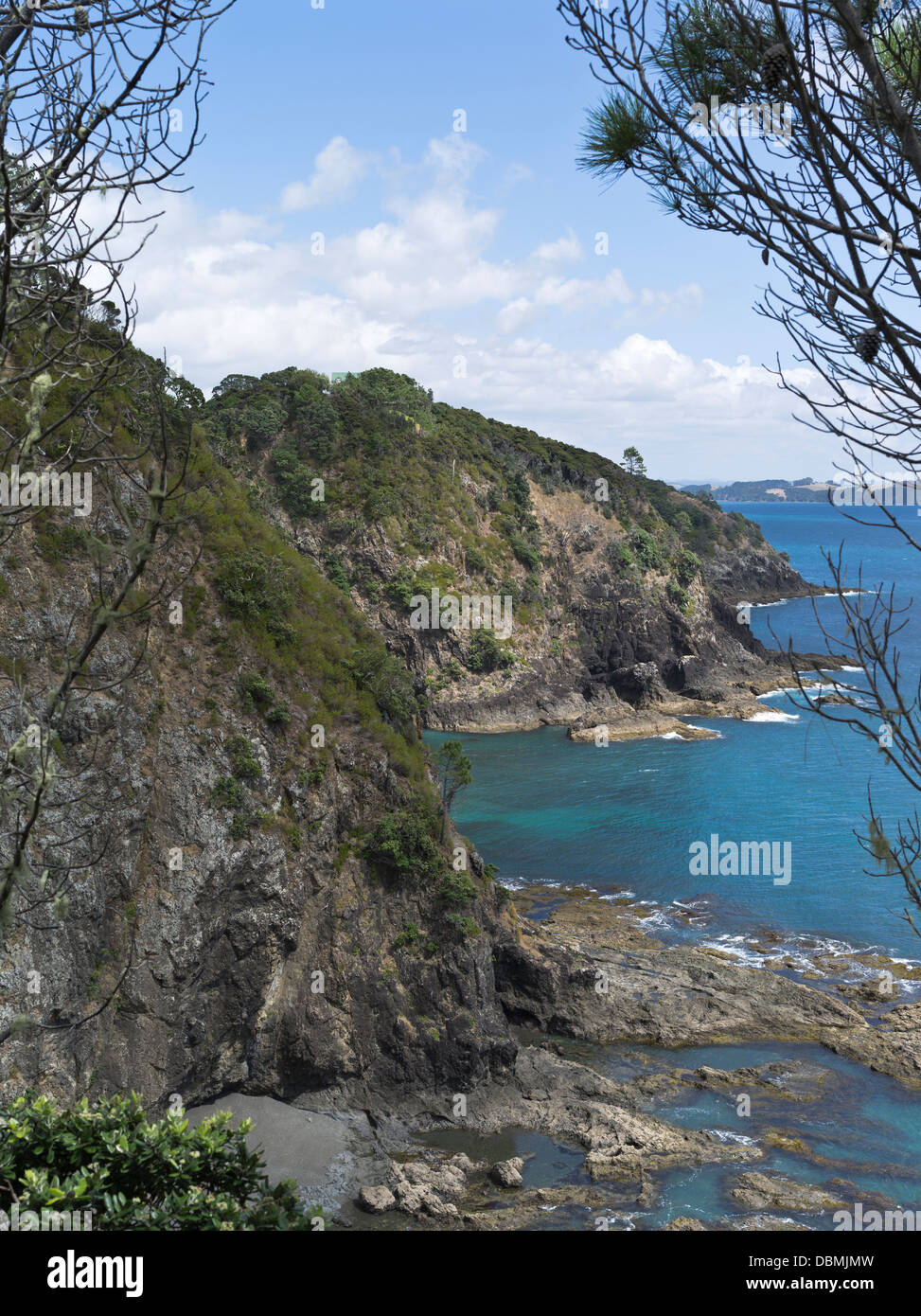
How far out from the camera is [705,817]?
48.2m

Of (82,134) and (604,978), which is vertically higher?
(82,134)

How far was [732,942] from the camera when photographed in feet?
117

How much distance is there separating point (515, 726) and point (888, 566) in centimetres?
10367

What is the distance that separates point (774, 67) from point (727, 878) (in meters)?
41.3

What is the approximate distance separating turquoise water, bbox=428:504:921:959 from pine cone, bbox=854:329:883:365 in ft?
94.8

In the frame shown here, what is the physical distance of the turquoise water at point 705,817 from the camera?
38.3 meters

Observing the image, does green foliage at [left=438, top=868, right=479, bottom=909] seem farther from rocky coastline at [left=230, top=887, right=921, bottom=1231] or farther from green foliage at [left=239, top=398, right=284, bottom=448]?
green foliage at [left=239, top=398, right=284, bottom=448]

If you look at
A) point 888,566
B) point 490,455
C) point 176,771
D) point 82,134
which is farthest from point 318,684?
point 888,566

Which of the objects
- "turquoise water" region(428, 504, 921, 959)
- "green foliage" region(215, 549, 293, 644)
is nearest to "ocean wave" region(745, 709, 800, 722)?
"turquoise water" region(428, 504, 921, 959)

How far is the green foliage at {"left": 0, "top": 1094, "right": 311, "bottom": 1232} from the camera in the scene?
6.30m

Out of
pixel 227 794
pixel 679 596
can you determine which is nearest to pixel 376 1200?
pixel 227 794

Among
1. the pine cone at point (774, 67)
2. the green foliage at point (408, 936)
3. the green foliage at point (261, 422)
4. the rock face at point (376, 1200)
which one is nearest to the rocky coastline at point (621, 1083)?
the rock face at point (376, 1200)

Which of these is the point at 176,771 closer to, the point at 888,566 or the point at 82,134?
the point at 82,134

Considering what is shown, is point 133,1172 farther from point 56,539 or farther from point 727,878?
point 727,878
